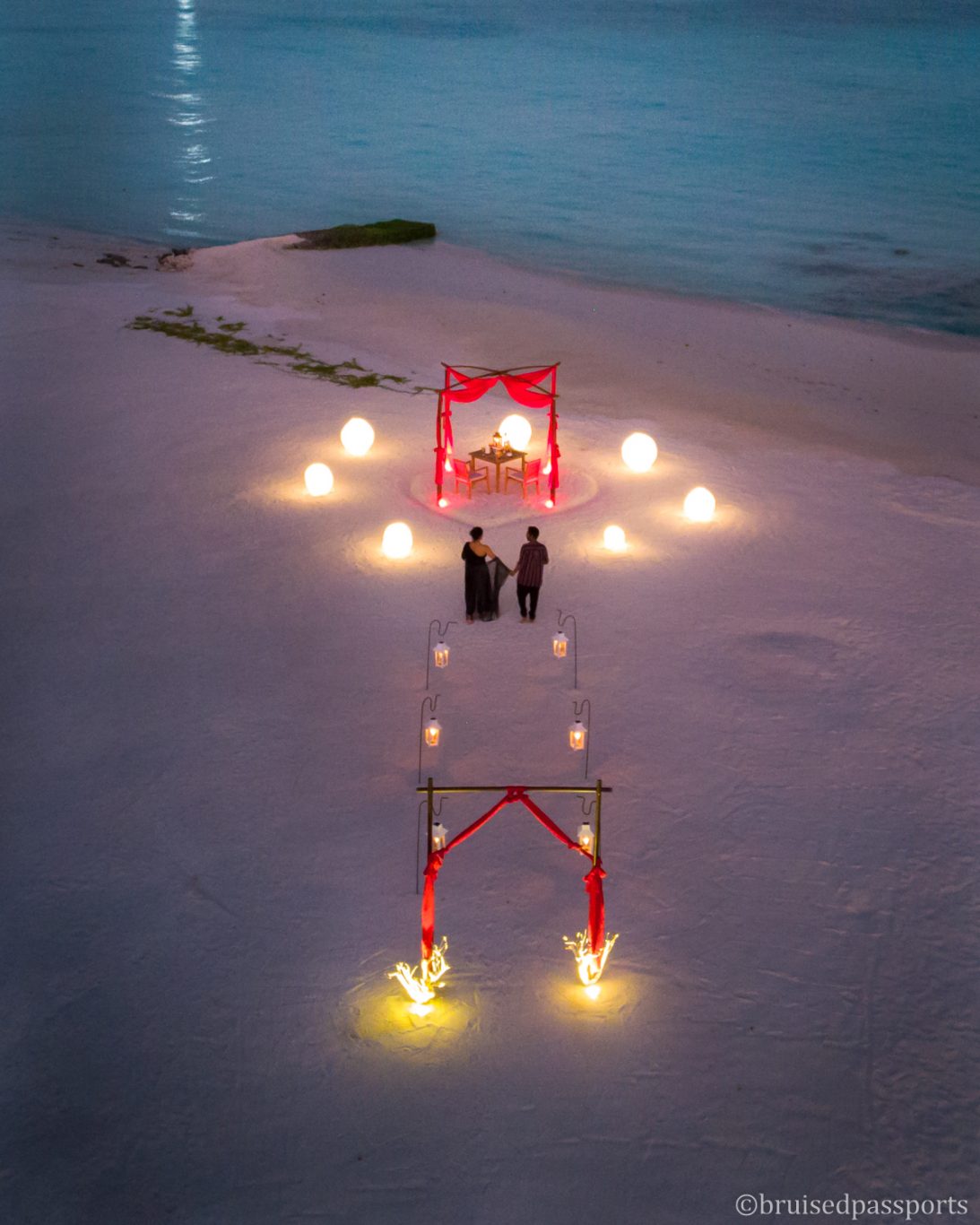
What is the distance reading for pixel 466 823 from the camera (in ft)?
31.2

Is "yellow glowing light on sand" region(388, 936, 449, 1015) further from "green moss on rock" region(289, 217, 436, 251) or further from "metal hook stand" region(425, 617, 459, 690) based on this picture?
"green moss on rock" region(289, 217, 436, 251)

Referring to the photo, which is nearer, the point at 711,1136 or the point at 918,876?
the point at 711,1136

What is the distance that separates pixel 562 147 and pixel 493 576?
41450mm

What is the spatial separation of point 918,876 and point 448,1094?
3995 millimetres

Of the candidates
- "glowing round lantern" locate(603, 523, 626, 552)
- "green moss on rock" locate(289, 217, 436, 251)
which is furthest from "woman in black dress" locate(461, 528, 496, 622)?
"green moss on rock" locate(289, 217, 436, 251)

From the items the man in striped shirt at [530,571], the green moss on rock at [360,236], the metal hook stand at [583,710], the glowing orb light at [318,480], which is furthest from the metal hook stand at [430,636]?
the green moss on rock at [360,236]

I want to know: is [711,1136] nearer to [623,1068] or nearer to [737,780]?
[623,1068]

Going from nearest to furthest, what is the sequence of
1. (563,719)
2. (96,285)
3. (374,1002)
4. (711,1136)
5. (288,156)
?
(711,1136) < (374,1002) < (563,719) < (96,285) < (288,156)

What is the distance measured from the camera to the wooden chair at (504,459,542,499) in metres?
14.9

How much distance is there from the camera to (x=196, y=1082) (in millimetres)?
7367

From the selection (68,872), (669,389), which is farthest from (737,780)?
(669,389)

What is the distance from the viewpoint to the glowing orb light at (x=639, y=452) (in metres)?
15.8

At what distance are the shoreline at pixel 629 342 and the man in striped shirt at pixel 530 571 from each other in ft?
21.3

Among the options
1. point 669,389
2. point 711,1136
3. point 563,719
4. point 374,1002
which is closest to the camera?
point 711,1136
